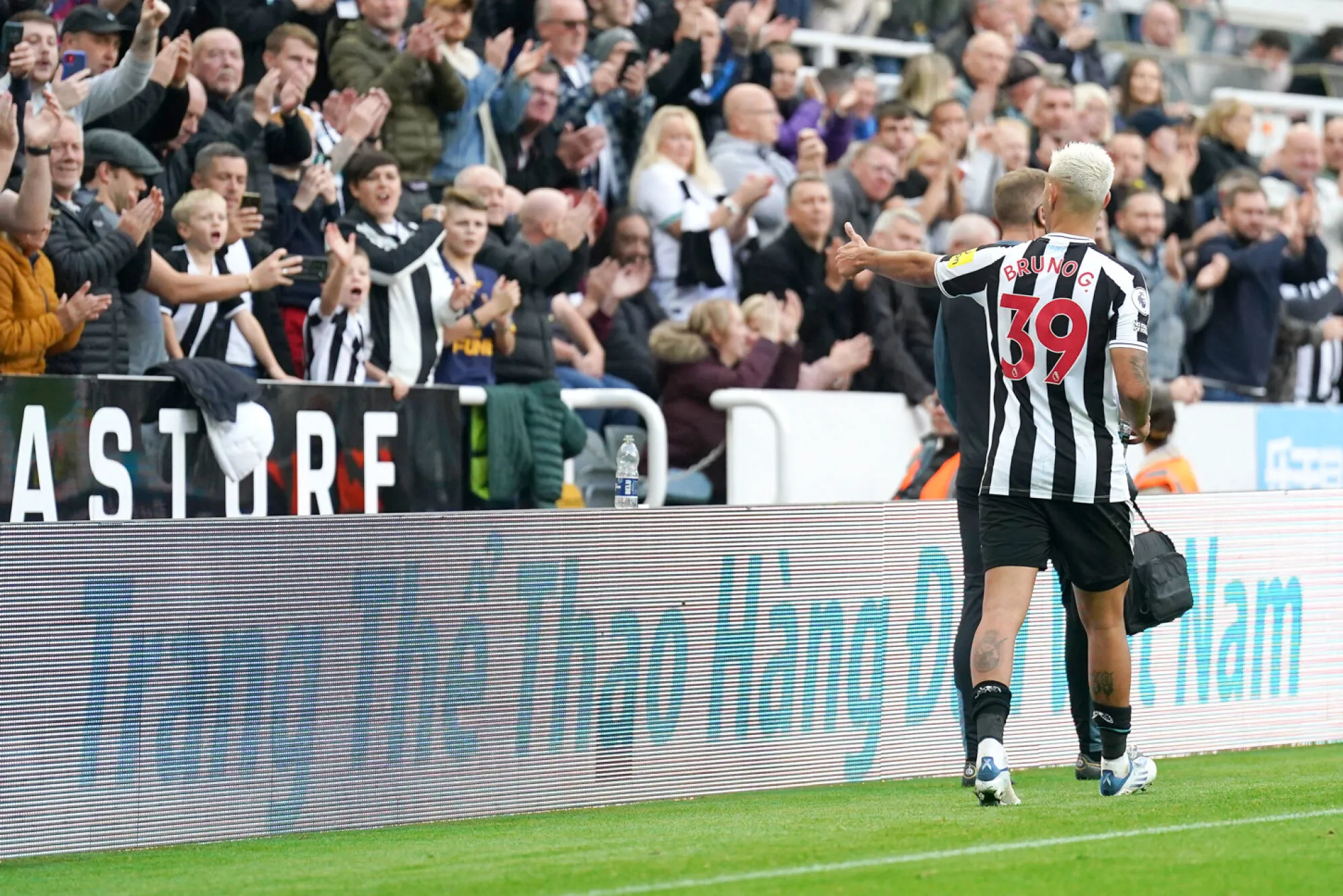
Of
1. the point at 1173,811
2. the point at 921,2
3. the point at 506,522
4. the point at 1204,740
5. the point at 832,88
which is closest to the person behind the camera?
the point at 1173,811

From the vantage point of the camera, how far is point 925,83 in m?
16.2

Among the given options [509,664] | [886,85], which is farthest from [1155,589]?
[886,85]

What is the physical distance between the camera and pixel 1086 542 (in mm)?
7000

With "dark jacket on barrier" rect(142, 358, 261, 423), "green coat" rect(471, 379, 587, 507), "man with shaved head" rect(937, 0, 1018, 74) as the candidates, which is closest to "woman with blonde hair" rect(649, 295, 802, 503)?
"green coat" rect(471, 379, 587, 507)

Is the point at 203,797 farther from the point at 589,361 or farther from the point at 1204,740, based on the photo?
the point at 589,361

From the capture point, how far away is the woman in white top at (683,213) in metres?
13.7

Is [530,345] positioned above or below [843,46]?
below

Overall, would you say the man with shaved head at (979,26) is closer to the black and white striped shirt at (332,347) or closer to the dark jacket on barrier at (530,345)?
the dark jacket on barrier at (530,345)

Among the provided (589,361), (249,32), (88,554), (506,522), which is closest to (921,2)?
(589,361)

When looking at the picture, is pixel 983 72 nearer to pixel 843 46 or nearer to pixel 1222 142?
pixel 843 46

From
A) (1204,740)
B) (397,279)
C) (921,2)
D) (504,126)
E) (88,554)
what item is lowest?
(1204,740)

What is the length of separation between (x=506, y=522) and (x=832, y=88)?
9072 millimetres

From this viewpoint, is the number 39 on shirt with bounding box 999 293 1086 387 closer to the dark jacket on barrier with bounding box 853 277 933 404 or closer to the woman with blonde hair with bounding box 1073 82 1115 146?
the dark jacket on barrier with bounding box 853 277 933 404

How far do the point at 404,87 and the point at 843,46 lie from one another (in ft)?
19.3
